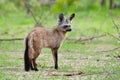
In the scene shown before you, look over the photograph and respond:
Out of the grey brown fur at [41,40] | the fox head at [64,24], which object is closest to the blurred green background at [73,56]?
the grey brown fur at [41,40]

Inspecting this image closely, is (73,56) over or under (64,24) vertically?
under

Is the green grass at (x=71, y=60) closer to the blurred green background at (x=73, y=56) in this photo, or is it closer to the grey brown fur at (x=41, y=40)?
the blurred green background at (x=73, y=56)

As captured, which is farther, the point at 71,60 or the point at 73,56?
the point at 73,56

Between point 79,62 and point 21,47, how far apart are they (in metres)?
4.51

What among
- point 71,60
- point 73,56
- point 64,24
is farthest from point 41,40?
point 73,56

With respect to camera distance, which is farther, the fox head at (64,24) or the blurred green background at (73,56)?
the fox head at (64,24)

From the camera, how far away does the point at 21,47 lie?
19047 millimetres

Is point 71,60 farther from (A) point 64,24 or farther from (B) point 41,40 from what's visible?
(B) point 41,40

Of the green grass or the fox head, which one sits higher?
the fox head

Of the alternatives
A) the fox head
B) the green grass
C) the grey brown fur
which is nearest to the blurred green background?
the green grass

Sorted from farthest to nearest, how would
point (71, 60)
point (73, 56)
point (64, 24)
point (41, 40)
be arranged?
point (73, 56) < point (71, 60) < point (64, 24) < point (41, 40)

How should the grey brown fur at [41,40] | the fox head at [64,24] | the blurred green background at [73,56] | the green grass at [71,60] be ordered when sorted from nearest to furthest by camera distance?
the green grass at [71,60] → the blurred green background at [73,56] → the grey brown fur at [41,40] → the fox head at [64,24]

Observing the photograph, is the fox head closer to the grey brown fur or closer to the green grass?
the grey brown fur

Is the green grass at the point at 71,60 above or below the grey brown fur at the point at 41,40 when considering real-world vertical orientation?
below
